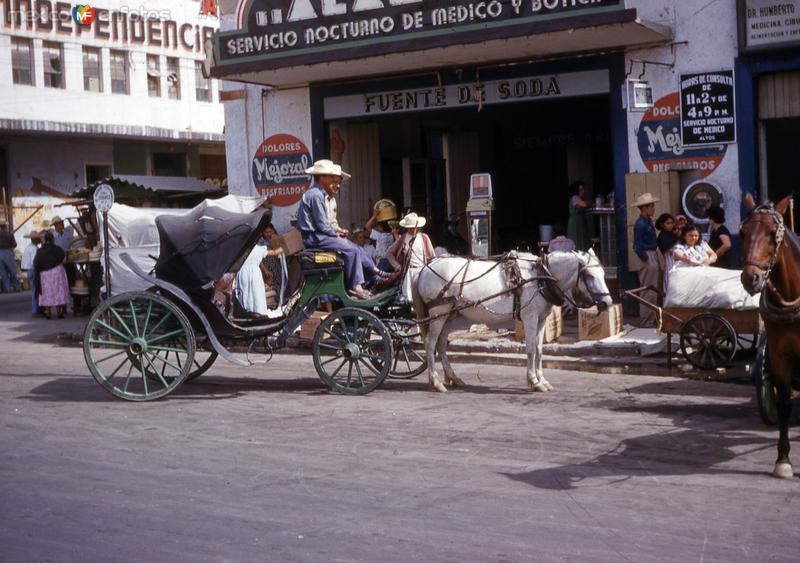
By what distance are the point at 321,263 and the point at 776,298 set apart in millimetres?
5186

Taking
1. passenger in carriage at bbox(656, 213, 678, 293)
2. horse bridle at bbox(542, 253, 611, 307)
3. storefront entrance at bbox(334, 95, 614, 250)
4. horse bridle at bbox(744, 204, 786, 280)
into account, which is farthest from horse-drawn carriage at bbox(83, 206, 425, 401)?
storefront entrance at bbox(334, 95, 614, 250)

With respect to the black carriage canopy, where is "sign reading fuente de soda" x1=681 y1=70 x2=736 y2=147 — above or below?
above

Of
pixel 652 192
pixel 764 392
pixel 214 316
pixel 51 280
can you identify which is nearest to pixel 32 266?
pixel 51 280

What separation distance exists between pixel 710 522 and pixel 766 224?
200 centimetres

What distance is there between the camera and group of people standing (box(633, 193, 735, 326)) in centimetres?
1327

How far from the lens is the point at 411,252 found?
11508 mm

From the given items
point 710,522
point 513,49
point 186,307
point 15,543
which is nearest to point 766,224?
point 710,522

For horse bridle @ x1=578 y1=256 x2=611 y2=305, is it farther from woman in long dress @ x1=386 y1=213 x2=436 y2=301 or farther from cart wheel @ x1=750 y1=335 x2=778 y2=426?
cart wheel @ x1=750 y1=335 x2=778 y2=426

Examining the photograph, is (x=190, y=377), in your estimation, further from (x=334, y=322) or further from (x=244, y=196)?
(x=244, y=196)

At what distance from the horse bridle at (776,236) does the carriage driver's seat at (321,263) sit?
16.4 ft

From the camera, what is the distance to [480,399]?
10438mm

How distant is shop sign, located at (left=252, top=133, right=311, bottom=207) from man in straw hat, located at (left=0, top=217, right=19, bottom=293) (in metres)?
11.9

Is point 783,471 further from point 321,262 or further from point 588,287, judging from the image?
point 321,262

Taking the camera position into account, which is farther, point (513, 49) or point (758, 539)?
point (513, 49)
